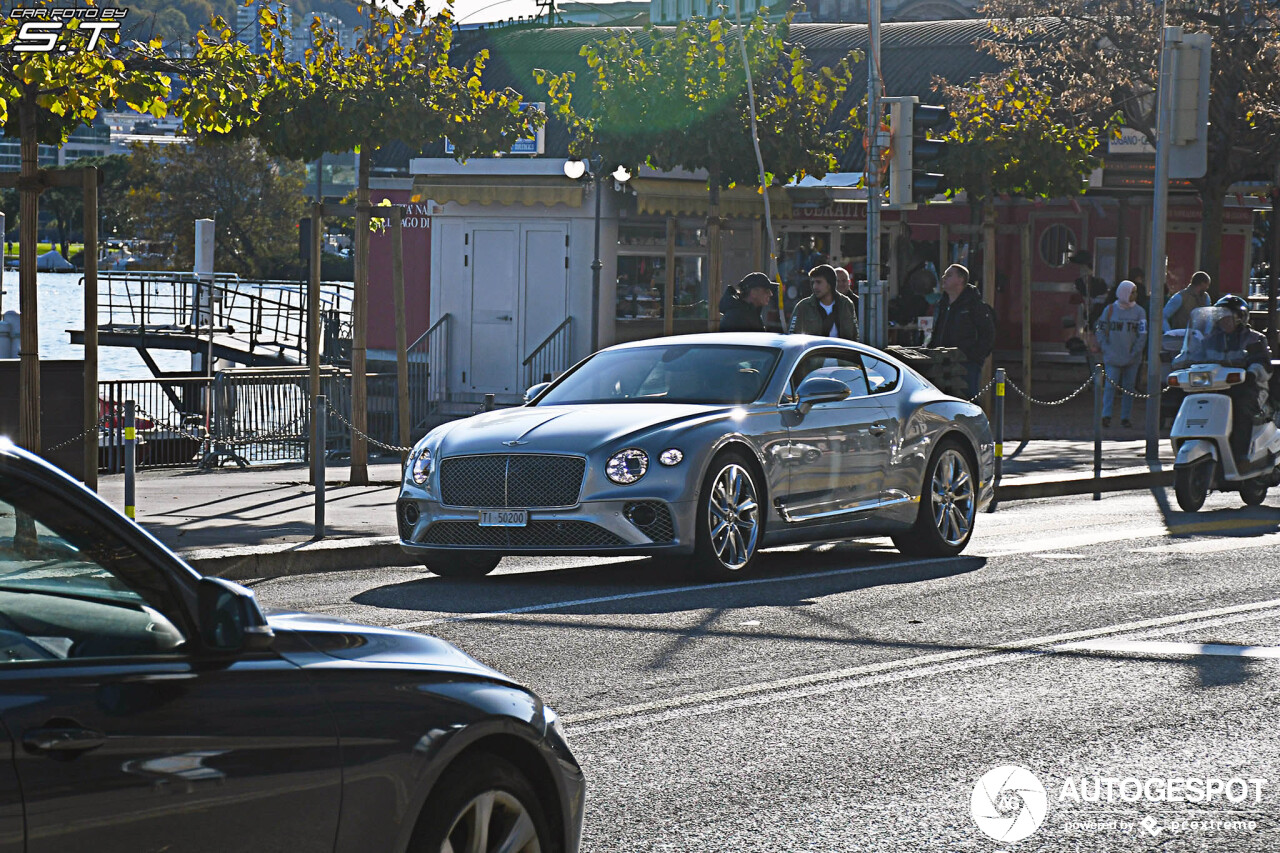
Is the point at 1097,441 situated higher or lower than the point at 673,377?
lower

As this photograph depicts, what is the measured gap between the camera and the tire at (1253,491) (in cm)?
1644

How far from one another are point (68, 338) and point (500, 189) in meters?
67.9

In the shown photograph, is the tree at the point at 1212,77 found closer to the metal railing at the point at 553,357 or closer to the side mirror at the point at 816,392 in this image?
the metal railing at the point at 553,357

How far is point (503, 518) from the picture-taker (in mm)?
11219

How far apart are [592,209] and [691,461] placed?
58.5 feet

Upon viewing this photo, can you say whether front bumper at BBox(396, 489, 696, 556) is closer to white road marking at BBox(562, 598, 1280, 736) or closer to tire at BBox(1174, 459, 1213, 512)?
white road marking at BBox(562, 598, 1280, 736)

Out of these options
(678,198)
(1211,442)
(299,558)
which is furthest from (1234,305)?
(678,198)

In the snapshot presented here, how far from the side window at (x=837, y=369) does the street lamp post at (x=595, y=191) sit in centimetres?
1294

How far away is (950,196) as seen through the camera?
2945 centimetres

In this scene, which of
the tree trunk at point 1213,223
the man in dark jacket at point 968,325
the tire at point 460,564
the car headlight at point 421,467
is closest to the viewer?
the car headlight at point 421,467

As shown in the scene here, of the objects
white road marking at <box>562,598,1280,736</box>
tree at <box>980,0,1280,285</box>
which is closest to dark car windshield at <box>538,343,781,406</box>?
white road marking at <box>562,598,1280,736</box>

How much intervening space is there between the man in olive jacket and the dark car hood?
50.0 ft

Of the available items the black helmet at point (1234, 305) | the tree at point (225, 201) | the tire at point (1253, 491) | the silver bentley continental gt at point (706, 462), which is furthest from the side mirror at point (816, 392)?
the tree at point (225, 201)

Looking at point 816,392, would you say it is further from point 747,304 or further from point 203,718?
point 203,718
